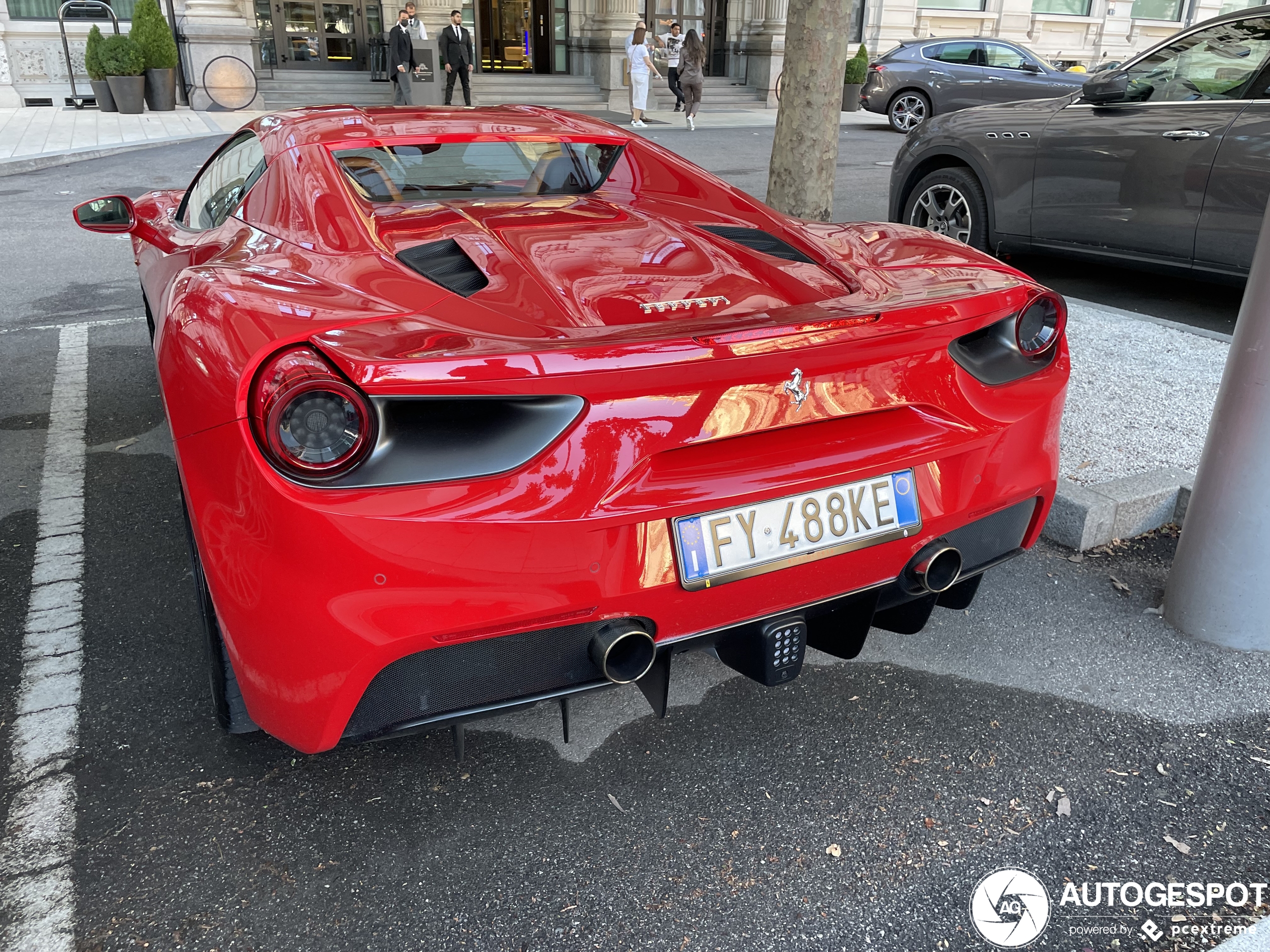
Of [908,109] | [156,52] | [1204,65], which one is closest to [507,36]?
[156,52]

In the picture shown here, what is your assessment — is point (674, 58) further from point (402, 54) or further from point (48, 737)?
point (48, 737)

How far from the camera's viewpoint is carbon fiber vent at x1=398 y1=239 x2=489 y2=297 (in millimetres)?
2191

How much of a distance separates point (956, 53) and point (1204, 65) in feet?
42.5

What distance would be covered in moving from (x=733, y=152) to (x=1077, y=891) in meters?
14.0

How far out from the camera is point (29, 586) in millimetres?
3139

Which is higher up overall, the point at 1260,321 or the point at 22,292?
the point at 1260,321

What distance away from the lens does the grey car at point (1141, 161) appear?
530 centimetres

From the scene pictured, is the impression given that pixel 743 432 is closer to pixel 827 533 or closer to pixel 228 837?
pixel 827 533

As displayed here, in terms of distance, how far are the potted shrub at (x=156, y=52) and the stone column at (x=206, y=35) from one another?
60 cm

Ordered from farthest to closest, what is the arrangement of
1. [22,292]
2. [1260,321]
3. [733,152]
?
[733,152], [22,292], [1260,321]

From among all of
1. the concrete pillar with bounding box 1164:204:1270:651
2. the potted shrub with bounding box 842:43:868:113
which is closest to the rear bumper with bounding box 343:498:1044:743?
the concrete pillar with bounding box 1164:204:1270:651

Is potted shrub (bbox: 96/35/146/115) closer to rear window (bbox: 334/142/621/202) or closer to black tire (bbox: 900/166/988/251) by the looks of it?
black tire (bbox: 900/166/988/251)

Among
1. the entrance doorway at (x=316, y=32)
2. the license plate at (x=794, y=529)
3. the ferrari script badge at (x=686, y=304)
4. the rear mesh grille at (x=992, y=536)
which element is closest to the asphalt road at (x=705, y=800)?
the rear mesh grille at (x=992, y=536)

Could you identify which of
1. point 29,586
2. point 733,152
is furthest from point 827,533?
point 733,152
